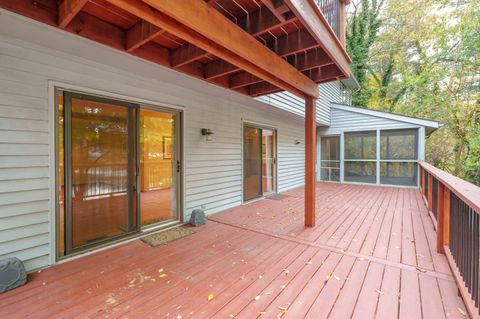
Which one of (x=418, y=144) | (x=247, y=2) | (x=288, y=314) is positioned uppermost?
(x=247, y=2)

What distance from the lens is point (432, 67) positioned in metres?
10.4

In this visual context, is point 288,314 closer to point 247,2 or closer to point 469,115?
point 247,2

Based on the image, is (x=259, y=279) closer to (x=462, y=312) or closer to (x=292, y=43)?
(x=462, y=312)

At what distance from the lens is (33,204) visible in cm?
242

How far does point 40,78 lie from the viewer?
2438mm

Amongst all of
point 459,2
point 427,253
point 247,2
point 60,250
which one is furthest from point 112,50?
point 459,2

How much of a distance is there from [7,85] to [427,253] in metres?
5.16

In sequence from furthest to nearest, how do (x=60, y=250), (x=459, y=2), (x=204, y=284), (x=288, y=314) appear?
1. (x=459, y=2)
2. (x=60, y=250)
3. (x=204, y=284)
4. (x=288, y=314)

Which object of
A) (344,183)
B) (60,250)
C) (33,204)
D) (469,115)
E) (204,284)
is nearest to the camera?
(204,284)

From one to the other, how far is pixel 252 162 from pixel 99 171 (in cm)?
366

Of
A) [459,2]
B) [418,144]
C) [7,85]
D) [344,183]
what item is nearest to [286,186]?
[344,183]

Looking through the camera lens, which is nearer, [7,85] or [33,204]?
[7,85]

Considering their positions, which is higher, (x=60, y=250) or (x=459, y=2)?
(x=459, y=2)

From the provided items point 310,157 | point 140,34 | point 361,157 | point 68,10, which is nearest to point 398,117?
point 361,157
